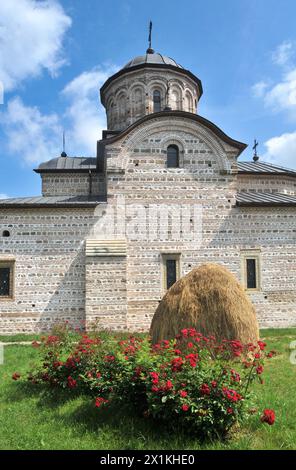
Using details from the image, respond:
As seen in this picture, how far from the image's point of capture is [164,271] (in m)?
11.8

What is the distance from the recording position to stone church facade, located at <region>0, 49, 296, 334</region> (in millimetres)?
11375

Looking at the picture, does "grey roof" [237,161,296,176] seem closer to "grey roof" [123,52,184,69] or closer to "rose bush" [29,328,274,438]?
"grey roof" [123,52,184,69]

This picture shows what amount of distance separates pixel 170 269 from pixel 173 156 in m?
3.77

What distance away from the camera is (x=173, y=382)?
390 cm

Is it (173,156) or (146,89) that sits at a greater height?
(146,89)

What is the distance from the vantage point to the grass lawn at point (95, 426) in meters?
3.79

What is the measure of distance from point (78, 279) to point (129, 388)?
7613mm

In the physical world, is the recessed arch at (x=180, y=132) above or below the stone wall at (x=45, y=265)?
above

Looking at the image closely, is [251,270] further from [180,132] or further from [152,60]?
[152,60]

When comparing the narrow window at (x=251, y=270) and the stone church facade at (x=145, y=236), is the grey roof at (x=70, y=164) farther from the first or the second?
the narrow window at (x=251, y=270)

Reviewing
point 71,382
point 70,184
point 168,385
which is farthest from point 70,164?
point 168,385

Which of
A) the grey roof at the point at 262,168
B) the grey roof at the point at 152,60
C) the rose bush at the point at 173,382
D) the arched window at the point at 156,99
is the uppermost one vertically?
the grey roof at the point at 152,60

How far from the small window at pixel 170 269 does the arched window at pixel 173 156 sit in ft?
9.96

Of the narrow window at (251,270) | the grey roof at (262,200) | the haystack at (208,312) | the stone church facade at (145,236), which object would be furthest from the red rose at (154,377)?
the grey roof at (262,200)
